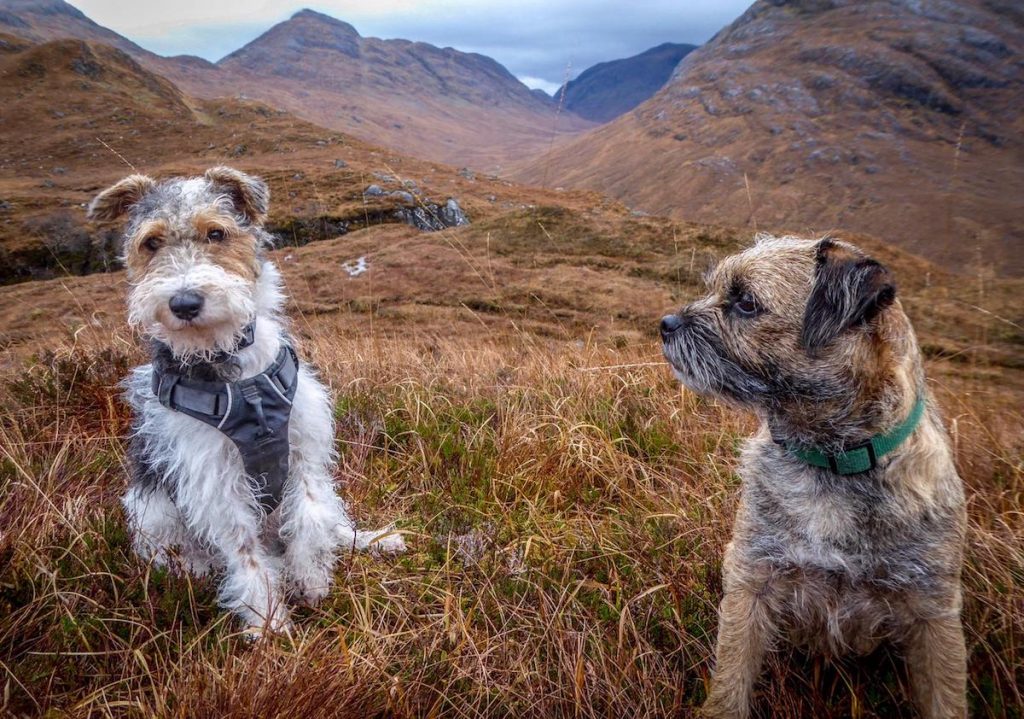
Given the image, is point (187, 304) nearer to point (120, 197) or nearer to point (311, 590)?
point (120, 197)

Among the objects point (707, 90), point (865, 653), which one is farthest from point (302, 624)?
point (707, 90)

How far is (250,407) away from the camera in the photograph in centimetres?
317

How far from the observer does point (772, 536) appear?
2.47 meters

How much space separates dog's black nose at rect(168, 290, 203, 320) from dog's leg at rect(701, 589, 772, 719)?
294 cm

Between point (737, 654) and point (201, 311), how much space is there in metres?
3.03

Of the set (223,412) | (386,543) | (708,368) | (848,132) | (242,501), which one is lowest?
(386,543)

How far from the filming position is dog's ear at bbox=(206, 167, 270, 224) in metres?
3.67

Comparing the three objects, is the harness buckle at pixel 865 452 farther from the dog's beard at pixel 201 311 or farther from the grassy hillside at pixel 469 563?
the dog's beard at pixel 201 311

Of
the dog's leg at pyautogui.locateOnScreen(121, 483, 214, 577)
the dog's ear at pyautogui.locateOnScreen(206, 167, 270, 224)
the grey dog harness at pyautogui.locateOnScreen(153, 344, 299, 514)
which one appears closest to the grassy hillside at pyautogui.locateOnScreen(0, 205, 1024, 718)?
the dog's leg at pyautogui.locateOnScreen(121, 483, 214, 577)

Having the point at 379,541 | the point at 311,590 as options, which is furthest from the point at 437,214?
the point at 311,590

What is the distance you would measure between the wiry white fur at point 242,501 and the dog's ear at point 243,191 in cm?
38

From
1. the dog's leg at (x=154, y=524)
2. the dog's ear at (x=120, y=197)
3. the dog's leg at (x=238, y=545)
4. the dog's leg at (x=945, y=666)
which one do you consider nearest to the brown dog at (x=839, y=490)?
A: the dog's leg at (x=945, y=666)

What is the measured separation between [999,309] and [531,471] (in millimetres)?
10705

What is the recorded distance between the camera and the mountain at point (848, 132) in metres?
68.9
